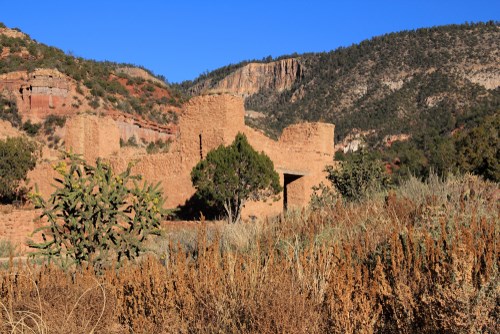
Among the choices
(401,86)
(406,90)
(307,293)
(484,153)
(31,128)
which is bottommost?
(307,293)

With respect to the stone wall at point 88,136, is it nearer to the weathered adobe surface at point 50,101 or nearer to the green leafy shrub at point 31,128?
the weathered adobe surface at point 50,101

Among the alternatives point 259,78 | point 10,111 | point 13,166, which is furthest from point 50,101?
point 259,78

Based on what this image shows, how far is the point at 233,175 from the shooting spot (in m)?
15.9

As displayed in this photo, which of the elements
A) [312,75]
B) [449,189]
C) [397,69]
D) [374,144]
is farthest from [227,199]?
[312,75]

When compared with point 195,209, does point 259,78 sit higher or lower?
higher

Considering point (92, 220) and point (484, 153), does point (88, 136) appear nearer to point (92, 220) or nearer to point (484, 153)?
Answer: point (92, 220)

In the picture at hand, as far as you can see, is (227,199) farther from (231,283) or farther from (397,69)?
(397,69)

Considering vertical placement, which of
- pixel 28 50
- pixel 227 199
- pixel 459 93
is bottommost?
pixel 227 199

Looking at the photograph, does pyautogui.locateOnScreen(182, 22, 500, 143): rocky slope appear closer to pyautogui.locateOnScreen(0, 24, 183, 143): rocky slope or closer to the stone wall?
pyautogui.locateOnScreen(0, 24, 183, 143): rocky slope

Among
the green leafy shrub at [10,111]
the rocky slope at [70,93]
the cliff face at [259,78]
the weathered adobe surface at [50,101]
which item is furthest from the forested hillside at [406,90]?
the green leafy shrub at [10,111]

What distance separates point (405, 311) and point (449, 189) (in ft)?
13.9

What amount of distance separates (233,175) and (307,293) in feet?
39.8

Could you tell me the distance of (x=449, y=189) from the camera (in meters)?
7.23

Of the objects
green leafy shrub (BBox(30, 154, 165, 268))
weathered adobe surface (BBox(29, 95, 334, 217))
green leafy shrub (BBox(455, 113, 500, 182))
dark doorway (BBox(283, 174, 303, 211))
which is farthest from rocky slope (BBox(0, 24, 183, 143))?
green leafy shrub (BBox(30, 154, 165, 268))
